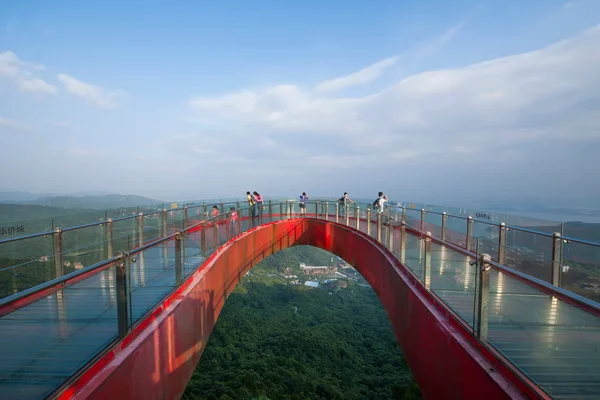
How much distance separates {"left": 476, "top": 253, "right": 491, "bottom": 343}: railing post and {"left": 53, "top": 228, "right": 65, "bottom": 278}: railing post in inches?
211

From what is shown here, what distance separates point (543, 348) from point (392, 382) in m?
23.9

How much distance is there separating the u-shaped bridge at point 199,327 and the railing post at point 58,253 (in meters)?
0.02

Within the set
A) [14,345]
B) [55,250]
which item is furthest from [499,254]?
[55,250]

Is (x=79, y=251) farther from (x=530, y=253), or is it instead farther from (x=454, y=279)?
(x=530, y=253)

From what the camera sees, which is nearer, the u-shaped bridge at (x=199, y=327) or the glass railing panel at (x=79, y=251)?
the u-shaped bridge at (x=199, y=327)

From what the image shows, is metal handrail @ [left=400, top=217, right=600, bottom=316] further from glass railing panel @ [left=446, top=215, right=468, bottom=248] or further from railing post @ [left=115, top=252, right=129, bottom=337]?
glass railing panel @ [left=446, top=215, right=468, bottom=248]

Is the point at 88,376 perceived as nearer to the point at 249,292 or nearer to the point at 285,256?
the point at 249,292

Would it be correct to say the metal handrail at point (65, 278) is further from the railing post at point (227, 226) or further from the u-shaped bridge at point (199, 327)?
the railing post at point (227, 226)

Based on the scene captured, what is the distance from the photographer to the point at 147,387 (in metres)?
3.74

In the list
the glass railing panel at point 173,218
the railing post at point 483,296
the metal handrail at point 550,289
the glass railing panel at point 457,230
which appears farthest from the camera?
the glass railing panel at point 173,218

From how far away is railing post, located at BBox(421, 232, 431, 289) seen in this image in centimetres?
509

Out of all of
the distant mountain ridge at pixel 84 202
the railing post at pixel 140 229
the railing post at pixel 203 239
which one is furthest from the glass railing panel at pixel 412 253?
the distant mountain ridge at pixel 84 202

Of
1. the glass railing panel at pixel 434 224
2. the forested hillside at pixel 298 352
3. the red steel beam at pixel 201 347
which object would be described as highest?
the glass railing panel at pixel 434 224

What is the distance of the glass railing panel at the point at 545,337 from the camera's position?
8.91 feet
